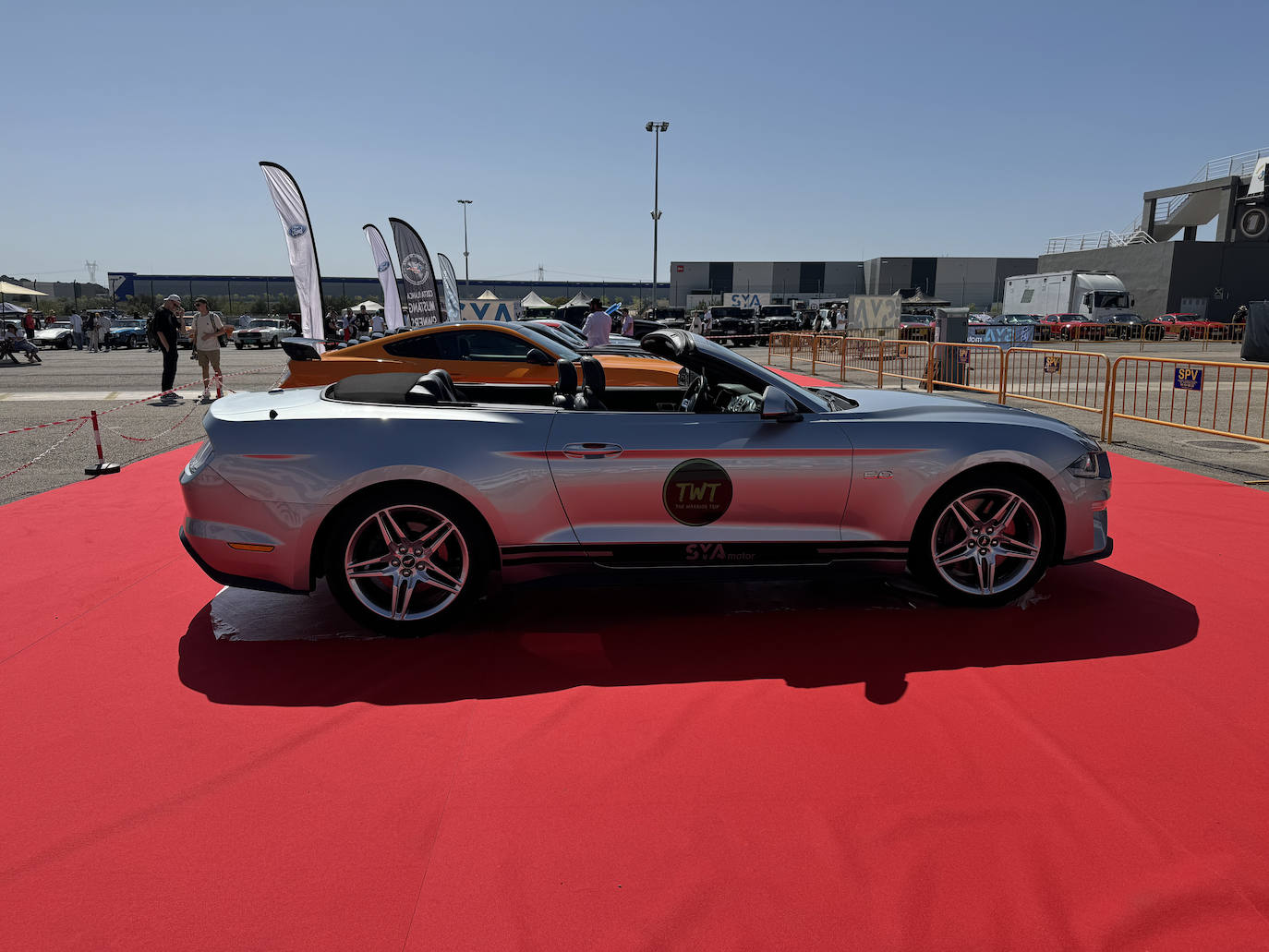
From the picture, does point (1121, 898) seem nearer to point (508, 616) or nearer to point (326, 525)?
point (508, 616)

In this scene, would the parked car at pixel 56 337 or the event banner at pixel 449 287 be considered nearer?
the event banner at pixel 449 287

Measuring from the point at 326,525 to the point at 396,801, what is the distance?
151cm

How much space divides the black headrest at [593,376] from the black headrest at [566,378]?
5cm

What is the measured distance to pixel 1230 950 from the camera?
6.78 feet

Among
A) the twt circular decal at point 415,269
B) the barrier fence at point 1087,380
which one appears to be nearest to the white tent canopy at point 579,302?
the twt circular decal at point 415,269

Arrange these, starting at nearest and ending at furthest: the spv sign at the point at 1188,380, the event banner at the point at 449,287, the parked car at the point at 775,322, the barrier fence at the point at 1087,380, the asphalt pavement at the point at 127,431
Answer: the asphalt pavement at the point at 127,431, the spv sign at the point at 1188,380, the barrier fence at the point at 1087,380, the event banner at the point at 449,287, the parked car at the point at 775,322

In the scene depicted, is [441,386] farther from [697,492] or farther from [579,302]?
[579,302]

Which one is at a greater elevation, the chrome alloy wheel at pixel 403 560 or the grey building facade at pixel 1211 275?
the grey building facade at pixel 1211 275

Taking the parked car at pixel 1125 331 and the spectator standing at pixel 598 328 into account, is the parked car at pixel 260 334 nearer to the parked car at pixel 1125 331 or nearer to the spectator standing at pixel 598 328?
the spectator standing at pixel 598 328

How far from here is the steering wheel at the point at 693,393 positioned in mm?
4445

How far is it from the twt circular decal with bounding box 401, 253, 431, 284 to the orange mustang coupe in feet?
47.2

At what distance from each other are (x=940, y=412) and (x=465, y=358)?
20.5ft

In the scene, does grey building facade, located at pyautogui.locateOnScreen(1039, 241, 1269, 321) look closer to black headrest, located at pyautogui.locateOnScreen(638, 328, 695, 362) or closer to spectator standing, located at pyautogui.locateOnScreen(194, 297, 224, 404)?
spectator standing, located at pyautogui.locateOnScreen(194, 297, 224, 404)

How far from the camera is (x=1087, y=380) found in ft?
40.6
